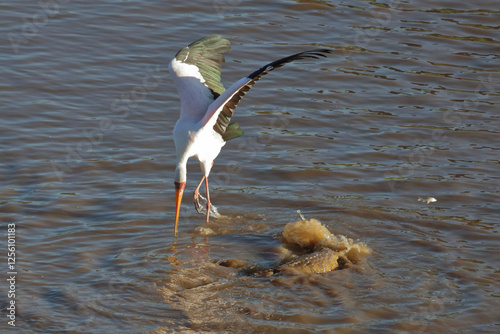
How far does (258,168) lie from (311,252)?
6.55 feet

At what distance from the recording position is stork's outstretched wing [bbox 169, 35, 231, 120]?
8031 mm

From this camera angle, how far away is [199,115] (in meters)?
8.00

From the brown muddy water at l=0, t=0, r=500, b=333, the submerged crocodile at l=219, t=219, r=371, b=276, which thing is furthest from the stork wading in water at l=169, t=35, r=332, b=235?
the submerged crocodile at l=219, t=219, r=371, b=276

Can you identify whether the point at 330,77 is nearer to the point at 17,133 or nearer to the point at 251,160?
the point at 251,160

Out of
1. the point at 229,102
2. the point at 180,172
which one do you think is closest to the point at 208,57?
the point at 229,102

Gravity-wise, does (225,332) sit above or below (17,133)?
below

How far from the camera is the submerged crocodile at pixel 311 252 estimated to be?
6832 mm

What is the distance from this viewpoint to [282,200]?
8.38 metres

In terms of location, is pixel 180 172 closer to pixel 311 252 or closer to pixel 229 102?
pixel 229 102

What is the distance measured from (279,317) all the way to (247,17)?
7.98 metres

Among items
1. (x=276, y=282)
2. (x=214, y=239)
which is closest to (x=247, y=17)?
(x=214, y=239)

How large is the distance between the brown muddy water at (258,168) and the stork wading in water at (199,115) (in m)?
0.59

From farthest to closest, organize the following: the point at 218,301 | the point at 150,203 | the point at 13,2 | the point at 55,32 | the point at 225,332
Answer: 1. the point at 13,2
2. the point at 55,32
3. the point at 150,203
4. the point at 218,301
5. the point at 225,332

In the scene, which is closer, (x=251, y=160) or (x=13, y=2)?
(x=251, y=160)
